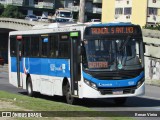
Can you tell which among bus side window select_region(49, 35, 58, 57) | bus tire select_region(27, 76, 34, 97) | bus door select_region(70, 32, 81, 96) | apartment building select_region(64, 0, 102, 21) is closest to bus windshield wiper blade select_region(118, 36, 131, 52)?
bus door select_region(70, 32, 81, 96)

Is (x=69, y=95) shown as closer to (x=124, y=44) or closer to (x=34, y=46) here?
(x=124, y=44)

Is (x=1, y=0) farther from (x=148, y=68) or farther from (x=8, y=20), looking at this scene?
(x=148, y=68)

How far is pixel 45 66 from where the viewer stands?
22438mm

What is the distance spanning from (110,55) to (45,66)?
4.11m

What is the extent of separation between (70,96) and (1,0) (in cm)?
10061

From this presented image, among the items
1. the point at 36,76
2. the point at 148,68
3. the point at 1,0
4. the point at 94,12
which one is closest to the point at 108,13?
the point at 94,12

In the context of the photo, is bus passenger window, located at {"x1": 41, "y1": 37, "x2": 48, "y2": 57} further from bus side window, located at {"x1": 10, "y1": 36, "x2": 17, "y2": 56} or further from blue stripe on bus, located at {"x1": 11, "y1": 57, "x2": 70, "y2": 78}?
bus side window, located at {"x1": 10, "y1": 36, "x2": 17, "y2": 56}

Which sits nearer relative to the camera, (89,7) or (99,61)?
(99,61)

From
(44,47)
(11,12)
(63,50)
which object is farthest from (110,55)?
(11,12)

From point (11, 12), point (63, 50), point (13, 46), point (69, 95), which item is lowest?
point (11, 12)

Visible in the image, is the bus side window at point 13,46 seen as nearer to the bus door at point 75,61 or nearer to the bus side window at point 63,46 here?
the bus side window at point 63,46

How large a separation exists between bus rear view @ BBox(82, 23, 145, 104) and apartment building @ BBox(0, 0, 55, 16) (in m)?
99.9

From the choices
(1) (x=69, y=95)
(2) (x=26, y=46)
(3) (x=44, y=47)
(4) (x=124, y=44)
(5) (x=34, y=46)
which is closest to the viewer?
(4) (x=124, y=44)

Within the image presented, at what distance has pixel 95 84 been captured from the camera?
19094 millimetres
